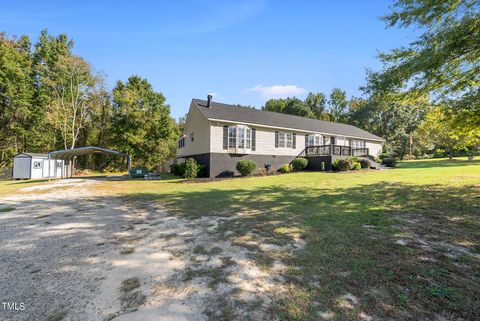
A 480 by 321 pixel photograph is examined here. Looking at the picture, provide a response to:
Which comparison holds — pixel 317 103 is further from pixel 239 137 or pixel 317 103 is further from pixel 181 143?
pixel 239 137

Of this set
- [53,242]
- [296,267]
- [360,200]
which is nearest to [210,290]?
[296,267]

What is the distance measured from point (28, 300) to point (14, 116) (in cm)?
3559

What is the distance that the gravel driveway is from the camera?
233cm

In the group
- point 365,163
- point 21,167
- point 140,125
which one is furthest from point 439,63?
point 140,125

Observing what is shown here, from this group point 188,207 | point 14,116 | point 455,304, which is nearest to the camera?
point 455,304

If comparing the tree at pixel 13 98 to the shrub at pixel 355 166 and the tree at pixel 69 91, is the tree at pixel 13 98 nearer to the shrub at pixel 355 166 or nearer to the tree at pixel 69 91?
the tree at pixel 69 91

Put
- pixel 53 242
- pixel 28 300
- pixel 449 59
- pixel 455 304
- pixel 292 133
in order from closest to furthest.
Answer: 1. pixel 455 304
2. pixel 28 300
3. pixel 53 242
4. pixel 449 59
5. pixel 292 133

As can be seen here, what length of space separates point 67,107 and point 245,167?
27315 mm

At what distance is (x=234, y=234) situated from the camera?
4.58 meters

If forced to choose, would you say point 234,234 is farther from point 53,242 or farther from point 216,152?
point 216,152

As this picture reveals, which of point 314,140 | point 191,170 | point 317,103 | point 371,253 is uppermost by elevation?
point 317,103

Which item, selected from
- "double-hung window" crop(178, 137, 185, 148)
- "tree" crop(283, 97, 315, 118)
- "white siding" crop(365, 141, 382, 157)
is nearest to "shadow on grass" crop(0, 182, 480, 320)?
"double-hung window" crop(178, 137, 185, 148)

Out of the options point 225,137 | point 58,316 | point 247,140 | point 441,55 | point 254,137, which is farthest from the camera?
point 254,137

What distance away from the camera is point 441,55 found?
543 cm
